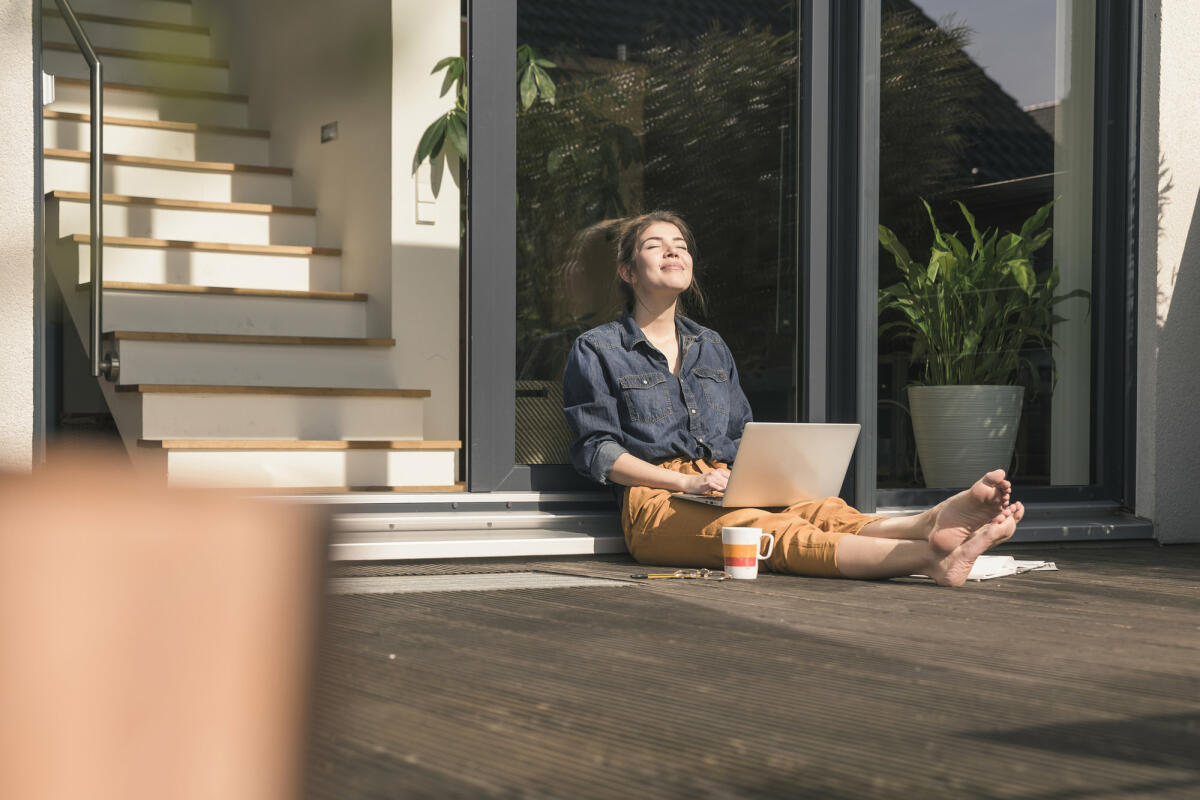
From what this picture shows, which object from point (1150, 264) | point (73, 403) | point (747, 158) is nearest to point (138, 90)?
point (747, 158)

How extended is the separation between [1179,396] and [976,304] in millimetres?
715

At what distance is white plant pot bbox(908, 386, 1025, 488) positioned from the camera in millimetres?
4059

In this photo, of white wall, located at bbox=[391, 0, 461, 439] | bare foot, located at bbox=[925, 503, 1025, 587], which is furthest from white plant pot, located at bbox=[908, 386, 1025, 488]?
white wall, located at bbox=[391, 0, 461, 439]

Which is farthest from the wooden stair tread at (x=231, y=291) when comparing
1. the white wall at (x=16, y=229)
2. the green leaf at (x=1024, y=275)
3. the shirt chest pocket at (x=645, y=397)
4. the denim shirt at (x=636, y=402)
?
the green leaf at (x=1024, y=275)

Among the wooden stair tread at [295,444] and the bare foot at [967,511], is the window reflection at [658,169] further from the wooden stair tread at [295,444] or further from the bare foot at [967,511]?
the bare foot at [967,511]

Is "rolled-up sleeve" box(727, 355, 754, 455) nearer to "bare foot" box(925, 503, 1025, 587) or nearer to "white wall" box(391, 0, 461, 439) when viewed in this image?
"bare foot" box(925, 503, 1025, 587)

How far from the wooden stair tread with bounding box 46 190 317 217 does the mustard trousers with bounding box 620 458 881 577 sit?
6.57 ft

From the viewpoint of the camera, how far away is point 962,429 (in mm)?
4117

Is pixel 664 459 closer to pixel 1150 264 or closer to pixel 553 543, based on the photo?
pixel 553 543

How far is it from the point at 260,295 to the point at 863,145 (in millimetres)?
1951

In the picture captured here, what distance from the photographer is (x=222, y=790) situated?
9.7 inches

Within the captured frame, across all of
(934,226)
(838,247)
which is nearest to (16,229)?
(838,247)

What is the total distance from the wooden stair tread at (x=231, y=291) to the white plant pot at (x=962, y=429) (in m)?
1.88

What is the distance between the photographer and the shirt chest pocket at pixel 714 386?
135 inches
